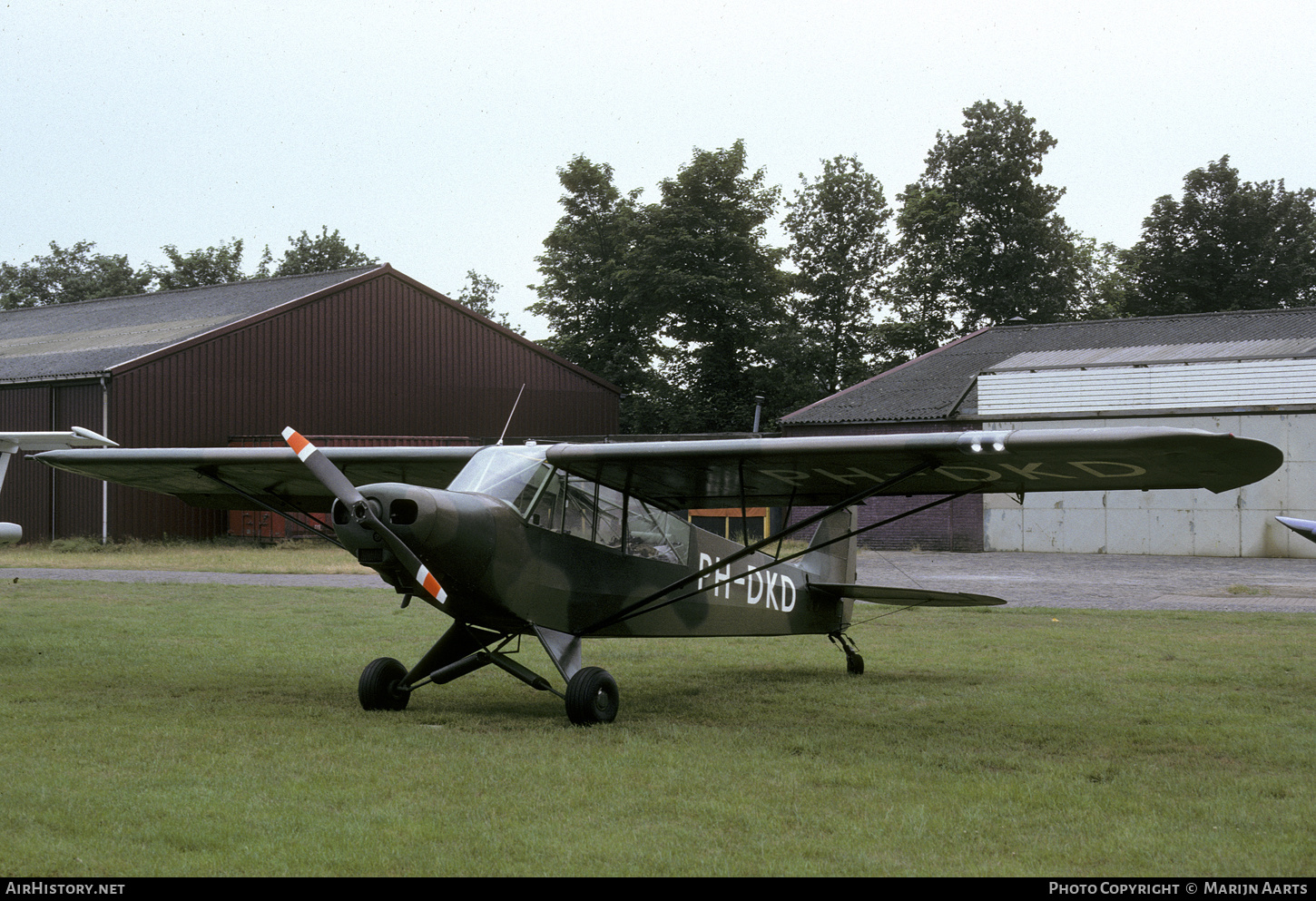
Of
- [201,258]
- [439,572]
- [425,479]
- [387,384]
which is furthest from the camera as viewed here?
[201,258]

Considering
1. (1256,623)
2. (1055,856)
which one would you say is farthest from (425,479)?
(1256,623)

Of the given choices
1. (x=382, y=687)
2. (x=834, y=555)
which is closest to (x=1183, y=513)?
(x=834, y=555)

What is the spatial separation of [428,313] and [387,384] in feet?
9.58

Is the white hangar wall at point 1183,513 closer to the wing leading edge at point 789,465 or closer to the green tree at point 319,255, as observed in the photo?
the wing leading edge at point 789,465

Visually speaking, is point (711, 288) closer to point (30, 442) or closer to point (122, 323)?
point (122, 323)

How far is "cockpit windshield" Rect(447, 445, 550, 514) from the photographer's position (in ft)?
29.2

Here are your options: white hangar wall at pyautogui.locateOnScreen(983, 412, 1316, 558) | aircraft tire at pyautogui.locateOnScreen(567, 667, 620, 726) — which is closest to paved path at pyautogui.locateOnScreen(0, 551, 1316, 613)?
white hangar wall at pyautogui.locateOnScreen(983, 412, 1316, 558)

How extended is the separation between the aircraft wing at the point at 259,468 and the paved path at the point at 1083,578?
8.09m

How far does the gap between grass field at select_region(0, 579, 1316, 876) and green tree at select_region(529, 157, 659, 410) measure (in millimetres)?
37304

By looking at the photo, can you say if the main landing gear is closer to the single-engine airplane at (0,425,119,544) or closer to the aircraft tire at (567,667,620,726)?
the aircraft tire at (567,667,620,726)

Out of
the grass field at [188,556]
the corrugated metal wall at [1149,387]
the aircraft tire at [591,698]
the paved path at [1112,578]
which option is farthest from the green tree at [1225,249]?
A: the aircraft tire at [591,698]

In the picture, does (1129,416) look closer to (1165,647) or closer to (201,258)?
(1165,647)

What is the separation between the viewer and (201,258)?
66750 millimetres

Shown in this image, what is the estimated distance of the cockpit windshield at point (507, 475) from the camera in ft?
29.2
